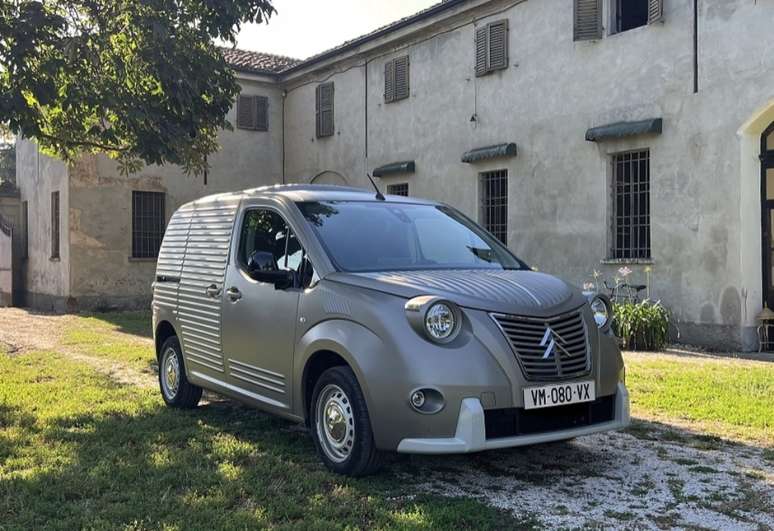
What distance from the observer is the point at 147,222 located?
67.0 ft

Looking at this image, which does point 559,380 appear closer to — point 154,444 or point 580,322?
point 580,322

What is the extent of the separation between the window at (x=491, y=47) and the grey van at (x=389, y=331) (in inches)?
384

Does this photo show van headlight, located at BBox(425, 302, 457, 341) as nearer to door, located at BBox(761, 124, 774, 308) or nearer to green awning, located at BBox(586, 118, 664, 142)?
door, located at BBox(761, 124, 774, 308)

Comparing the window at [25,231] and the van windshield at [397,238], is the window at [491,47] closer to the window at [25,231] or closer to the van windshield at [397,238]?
the van windshield at [397,238]

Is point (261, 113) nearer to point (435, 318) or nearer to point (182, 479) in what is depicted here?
point (182, 479)

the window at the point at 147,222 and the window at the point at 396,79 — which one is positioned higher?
the window at the point at 396,79

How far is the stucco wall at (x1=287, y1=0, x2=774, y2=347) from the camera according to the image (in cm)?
1137

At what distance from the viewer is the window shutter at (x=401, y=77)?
17703mm

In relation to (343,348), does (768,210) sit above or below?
above

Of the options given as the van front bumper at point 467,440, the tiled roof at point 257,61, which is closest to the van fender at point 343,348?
the van front bumper at point 467,440

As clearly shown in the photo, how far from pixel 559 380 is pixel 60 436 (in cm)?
387

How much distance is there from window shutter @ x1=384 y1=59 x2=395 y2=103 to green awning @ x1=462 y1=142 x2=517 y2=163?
10.3 feet

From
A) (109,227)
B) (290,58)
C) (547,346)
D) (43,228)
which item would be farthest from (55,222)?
(547,346)

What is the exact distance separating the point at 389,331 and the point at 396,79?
14474 mm
